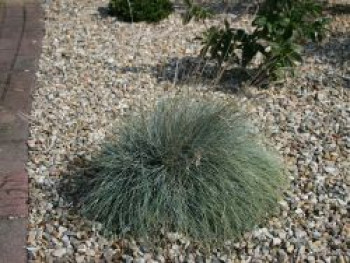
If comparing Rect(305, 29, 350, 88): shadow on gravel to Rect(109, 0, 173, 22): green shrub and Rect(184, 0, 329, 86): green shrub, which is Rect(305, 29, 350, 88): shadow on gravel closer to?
Rect(184, 0, 329, 86): green shrub

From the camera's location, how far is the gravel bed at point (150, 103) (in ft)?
8.87

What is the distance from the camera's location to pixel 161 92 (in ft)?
13.7

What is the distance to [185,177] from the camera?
2811mm

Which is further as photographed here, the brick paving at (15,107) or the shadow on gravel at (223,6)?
the shadow on gravel at (223,6)

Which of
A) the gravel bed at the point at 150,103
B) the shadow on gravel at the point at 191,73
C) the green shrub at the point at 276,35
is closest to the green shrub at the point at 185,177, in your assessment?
the gravel bed at the point at 150,103

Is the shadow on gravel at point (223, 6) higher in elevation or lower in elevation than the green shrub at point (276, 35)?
lower

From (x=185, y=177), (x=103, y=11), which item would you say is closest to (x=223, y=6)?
(x=103, y=11)

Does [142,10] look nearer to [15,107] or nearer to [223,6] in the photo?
[223,6]

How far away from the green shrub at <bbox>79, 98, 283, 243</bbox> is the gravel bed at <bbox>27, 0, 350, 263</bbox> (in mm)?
88

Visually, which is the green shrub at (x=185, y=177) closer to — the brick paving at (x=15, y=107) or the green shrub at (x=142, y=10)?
the brick paving at (x=15, y=107)

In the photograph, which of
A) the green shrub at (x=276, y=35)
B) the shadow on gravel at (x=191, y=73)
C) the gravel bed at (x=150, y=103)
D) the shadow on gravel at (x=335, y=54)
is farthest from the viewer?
the shadow on gravel at (x=335, y=54)

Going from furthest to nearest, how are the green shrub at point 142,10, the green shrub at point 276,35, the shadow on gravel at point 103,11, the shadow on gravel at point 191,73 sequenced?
the shadow on gravel at point 103,11
the green shrub at point 142,10
the shadow on gravel at point 191,73
the green shrub at point 276,35

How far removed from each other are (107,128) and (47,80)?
1.02 m

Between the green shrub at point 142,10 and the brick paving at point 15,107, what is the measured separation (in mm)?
780
